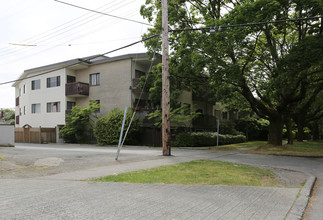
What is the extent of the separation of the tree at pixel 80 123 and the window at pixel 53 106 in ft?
9.32

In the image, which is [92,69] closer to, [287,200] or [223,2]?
[223,2]

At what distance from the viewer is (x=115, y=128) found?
23250 millimetres

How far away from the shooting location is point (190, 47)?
57.5 feet

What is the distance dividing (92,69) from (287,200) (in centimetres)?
2644

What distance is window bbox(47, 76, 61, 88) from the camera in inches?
1212

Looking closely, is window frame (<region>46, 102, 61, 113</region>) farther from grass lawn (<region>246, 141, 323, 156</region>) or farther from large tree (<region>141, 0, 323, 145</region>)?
grass lawn (<region>246, 141, 323, 156</region>)

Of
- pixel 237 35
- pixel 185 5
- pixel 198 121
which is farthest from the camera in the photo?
pixel 198 121

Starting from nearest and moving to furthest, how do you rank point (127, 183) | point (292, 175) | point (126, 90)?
point (127, 183)
point (292, 175)
point (126, 90)

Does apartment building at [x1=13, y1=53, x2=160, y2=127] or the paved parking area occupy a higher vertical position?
apartment building at [x1=13, y1=53, x2=160, y2=127]

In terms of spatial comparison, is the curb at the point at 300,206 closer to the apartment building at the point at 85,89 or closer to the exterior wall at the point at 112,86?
the apartment building at the point at 85,89

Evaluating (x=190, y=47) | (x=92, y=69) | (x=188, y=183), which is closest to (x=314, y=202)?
(x=188, y=183)

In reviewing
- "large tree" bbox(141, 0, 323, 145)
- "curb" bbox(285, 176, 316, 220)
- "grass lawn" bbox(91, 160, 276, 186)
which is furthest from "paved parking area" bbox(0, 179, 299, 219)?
"large tree" bbox(141, 0, 323, 145)

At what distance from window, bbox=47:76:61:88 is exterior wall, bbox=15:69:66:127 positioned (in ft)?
1.18

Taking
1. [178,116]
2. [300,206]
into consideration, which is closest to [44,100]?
[178,116]
